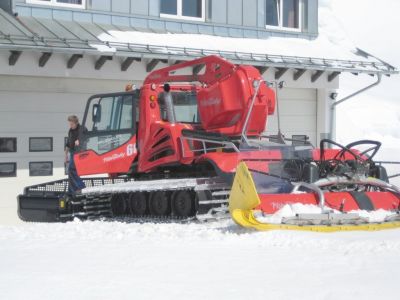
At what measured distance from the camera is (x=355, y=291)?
6160mm

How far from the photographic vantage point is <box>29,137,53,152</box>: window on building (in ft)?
49.6

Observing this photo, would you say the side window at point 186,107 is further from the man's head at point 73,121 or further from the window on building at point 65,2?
the window on building at point 65,2

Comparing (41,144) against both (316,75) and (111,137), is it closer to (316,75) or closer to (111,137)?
(111,137)

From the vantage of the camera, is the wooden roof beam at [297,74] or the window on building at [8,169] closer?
the window on building at [8,169]

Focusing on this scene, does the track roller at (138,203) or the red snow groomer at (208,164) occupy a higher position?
the red snow groomer at (208,164)

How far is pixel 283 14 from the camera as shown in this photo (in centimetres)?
1967

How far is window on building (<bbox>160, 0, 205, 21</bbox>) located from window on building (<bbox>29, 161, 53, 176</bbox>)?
4.05 metres

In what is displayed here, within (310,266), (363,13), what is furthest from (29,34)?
(363,13)

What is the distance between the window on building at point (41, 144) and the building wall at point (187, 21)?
227cm

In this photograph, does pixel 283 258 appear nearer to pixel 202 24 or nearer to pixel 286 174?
pixel 286 174

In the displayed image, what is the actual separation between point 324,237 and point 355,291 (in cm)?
262

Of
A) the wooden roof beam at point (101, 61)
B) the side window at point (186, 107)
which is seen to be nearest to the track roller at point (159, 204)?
the side window at point (186, 107)

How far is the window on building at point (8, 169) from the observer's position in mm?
14695

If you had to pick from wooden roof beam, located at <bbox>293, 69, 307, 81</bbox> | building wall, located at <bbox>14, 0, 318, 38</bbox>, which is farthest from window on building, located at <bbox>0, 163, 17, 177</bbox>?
wooden roof beam, located at <bbox>293, 69, 307, 81</bbox>
